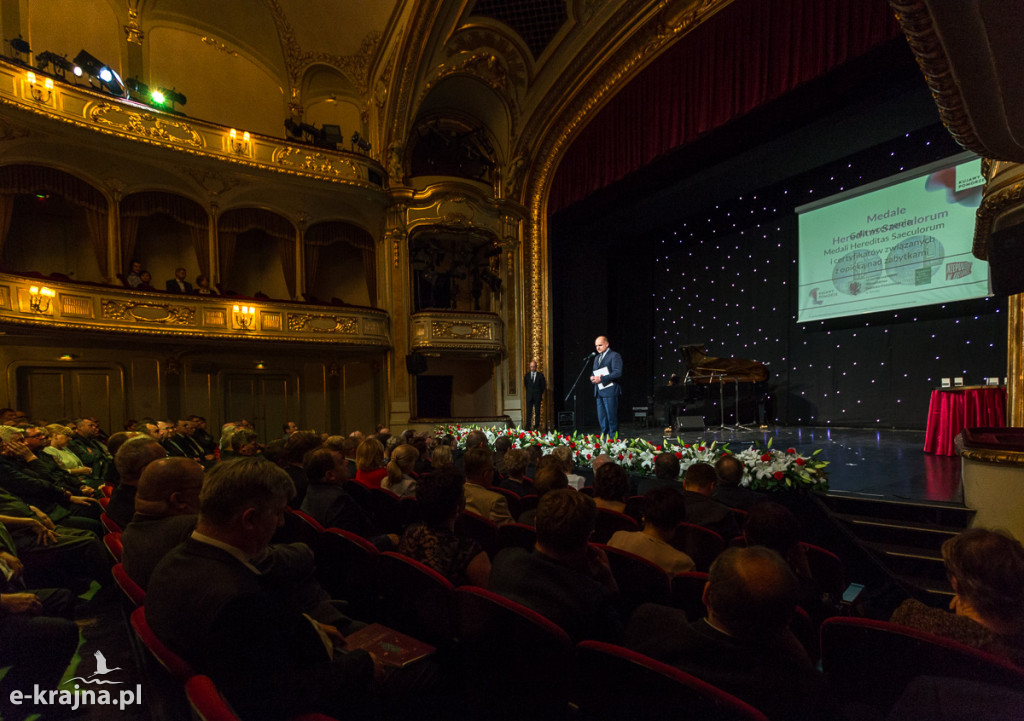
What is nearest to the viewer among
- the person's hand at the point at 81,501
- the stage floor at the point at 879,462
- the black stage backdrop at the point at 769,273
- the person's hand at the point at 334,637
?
the person's hand at the point at 334,637

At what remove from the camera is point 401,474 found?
3.04 metres

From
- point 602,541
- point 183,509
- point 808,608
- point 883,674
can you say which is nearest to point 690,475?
point 602,541

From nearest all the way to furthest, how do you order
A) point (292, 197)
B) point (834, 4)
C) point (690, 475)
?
point (690, 475) → point (834, 4) → point (292, 197)

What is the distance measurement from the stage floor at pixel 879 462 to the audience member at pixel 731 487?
112cm

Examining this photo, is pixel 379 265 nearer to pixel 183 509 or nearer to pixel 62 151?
pixel 62 151

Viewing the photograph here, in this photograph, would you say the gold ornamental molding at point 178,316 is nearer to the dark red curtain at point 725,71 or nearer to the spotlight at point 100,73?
the spotlight at point 100,73

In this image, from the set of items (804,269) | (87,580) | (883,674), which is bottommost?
(87,580)

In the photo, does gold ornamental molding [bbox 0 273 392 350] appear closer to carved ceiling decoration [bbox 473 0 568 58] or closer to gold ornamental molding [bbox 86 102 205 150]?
gold ornamental molding [bbox 86 102 205 150]

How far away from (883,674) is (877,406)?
8775 mm

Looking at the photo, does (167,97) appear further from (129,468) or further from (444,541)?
(444,541)

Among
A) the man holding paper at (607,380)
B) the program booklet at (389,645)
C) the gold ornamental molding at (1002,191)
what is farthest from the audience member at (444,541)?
the man holding paper at (607,380)

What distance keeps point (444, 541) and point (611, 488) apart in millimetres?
990

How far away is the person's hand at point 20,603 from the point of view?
163 centimetres

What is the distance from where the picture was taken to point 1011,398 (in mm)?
3873
